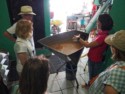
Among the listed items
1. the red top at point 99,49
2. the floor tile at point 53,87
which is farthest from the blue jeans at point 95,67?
the floor tile at point 53,87

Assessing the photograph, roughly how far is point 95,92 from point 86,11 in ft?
17.5

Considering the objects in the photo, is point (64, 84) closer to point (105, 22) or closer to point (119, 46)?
point (105, 22)

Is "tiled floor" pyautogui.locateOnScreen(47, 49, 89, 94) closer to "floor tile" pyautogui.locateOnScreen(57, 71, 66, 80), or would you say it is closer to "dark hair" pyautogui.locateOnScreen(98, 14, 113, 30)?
"floor tile" pyautogui.locateOnScreen(57, 71, 66, 80)

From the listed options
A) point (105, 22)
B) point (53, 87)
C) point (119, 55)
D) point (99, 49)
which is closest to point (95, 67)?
point (99, 49)

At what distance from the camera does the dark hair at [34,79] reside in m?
1.10

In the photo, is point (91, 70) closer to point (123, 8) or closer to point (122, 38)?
point (123, 8)

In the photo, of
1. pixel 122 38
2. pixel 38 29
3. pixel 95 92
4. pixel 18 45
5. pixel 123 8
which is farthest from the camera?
pixel 38 29

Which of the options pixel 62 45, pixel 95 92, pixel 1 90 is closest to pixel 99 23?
pixel 62 45

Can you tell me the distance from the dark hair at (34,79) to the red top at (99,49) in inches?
52.3

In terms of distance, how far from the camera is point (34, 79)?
1098mm

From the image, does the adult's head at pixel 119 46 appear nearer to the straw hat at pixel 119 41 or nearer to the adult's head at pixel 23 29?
the straw hat at pixel 119 41

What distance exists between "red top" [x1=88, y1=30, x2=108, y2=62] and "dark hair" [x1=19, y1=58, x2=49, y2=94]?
133cm

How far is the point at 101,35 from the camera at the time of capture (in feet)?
7.25

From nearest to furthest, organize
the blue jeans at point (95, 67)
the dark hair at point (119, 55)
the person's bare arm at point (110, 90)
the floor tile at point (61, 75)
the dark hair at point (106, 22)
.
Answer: the person's bare arm at point (110, 90)
the dark hair at point (119, 55)
the dark hair at point (106, 22)
the blue jeans at point (95, 67)
the floor tile at point (61, 75)
